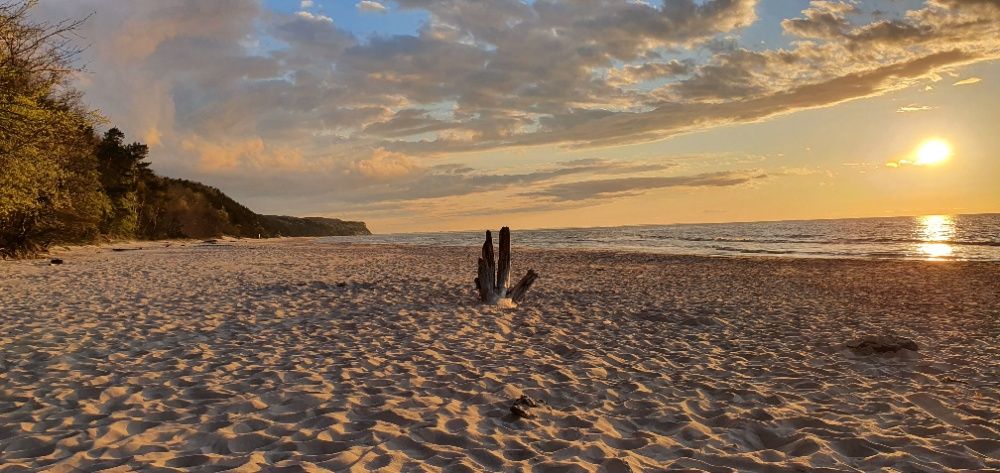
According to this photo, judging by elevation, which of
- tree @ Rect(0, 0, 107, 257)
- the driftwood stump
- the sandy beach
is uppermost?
tree @ Rect(0, 0, 107, 257)

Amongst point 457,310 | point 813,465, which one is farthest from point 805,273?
point 813,465

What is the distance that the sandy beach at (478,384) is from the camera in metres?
5.16

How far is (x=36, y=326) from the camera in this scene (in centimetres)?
1043

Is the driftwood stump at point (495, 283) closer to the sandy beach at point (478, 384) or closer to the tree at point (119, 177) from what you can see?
the sandy beach at point (478, 384)

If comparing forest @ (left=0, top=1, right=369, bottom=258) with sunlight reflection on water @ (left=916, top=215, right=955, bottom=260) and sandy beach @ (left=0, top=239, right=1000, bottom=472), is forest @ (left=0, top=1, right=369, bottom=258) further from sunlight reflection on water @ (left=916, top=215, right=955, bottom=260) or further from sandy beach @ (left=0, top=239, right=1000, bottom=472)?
sunlight reflection on water @ (left=916, top=215, right=955, bottom=260)

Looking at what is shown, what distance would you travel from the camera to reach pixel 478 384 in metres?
7.41

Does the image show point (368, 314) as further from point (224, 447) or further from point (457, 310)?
point (224, 447)

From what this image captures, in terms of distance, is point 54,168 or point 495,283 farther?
point 54,168

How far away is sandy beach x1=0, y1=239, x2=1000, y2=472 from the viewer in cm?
516

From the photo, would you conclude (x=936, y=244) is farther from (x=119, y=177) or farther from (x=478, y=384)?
(x=119, y=177)

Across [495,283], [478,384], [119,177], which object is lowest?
[478,384]

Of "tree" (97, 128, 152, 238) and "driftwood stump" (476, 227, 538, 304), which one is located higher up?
"tree" (97, 128, 152, 238)

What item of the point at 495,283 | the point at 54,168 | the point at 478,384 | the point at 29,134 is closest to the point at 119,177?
the point at 54,168

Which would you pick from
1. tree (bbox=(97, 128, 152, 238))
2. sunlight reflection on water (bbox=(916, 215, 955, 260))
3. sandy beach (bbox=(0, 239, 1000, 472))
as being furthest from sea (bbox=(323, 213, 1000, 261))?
tree (bbox=(97, 128, 152, 238))
